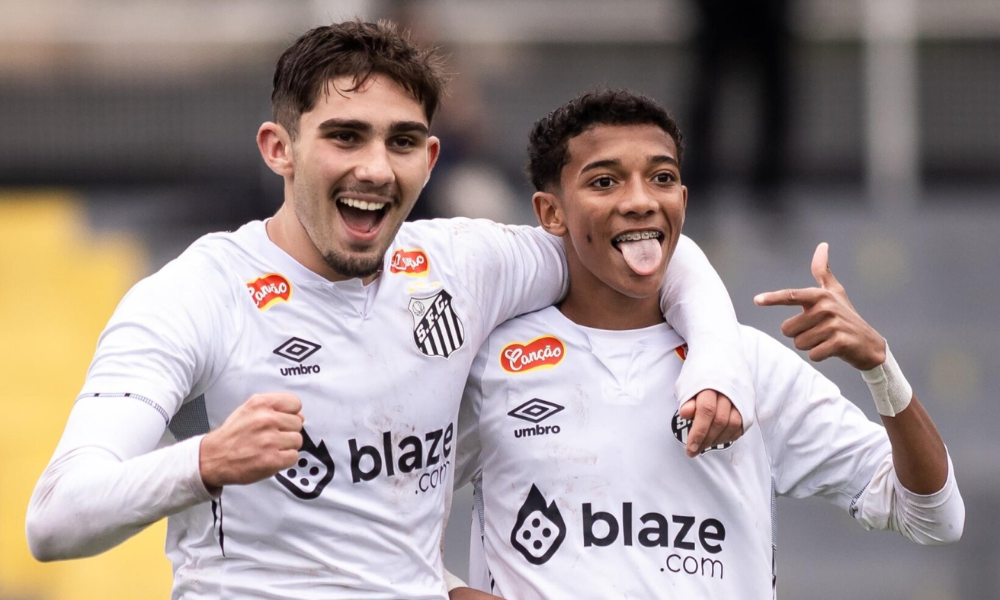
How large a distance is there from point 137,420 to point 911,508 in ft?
6.30

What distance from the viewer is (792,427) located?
140 inches

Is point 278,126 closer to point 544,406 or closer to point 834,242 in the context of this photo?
point 544,406

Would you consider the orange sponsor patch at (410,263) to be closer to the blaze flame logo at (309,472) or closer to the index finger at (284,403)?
the blaze flame logo at (309,472)

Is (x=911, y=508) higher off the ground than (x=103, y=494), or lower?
higher

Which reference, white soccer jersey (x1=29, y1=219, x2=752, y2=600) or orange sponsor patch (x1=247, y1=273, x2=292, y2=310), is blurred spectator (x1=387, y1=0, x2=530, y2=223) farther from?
orange sponsor patch (x1=247, y1=273, x2=292, y2=310)

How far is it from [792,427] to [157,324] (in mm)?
1669

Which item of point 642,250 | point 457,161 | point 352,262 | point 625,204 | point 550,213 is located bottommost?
point 352,262

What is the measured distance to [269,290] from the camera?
3.24 metres

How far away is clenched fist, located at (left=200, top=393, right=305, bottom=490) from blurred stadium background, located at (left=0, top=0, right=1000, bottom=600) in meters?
5.02

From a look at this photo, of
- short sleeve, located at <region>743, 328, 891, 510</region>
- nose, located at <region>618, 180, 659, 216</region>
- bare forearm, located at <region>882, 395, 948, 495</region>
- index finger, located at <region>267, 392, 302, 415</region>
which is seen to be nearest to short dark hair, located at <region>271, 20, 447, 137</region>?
nose, located at <region>618, 180, 659, 216</region>

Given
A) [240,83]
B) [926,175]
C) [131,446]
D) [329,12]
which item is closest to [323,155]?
[131,446]

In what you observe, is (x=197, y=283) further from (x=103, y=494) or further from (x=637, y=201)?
(x=637, y=201)

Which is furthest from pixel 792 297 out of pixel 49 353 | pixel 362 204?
pixel 49 353

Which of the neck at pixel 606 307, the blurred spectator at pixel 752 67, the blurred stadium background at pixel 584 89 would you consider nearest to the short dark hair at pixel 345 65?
the neck at pixel 606 307
